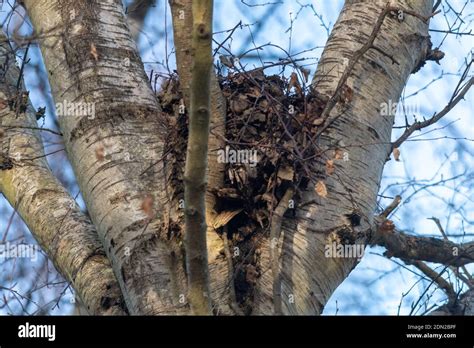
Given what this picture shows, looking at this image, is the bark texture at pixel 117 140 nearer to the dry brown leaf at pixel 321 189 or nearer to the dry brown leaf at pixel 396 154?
the dry brown leaf at pixel 321 189

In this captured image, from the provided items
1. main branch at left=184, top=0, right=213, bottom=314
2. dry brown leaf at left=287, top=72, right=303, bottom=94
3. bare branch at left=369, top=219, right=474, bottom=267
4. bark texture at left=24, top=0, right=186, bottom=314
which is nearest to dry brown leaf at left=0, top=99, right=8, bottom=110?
bark texture at left=24, top=0, right=186, bottom=314

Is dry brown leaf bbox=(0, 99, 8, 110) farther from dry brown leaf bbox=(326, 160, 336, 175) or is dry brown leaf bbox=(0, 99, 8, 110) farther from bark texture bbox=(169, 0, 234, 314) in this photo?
dry brown leaf bbox=(326, 160, 336, 175)

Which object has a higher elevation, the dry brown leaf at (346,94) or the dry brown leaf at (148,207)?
the dry brown leaf at (346,94)

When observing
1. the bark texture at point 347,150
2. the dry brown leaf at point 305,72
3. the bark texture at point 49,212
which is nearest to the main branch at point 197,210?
the bark texture at point 347,150

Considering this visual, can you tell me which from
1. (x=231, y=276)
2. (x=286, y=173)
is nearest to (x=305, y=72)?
(x=286, y=173)

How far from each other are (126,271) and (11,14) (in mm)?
Answer: 1567

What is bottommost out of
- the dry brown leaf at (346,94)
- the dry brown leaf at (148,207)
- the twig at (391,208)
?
the dry brown leaf at (148,207)

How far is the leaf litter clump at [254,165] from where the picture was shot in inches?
133

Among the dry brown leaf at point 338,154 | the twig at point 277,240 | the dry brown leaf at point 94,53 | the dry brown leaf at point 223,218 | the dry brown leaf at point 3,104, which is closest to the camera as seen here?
the twig at point 277,240

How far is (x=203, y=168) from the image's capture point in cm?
272

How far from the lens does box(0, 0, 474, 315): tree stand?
3.21m

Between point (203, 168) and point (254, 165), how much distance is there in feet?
2.52

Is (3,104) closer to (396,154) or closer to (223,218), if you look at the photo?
(223,218)
